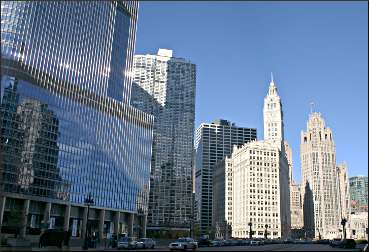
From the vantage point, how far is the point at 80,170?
12938 centimetres

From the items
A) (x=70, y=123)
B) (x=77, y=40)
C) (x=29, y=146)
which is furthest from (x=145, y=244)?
(x=77, y=40)

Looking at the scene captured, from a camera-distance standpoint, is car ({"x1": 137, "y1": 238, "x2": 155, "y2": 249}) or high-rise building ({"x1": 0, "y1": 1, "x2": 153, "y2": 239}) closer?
car ({"x1": 137, "y1": 238, "x2": 155, "y2": 249})

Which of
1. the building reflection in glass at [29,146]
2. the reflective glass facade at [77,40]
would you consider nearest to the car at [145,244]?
the building reflection in glass at [29,146]

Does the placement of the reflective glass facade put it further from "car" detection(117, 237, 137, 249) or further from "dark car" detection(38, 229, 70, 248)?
"dark car" detection(38, 229, 70, 248)

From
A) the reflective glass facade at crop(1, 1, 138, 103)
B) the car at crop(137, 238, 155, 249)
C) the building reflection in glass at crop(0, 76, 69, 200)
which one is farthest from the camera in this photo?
the reflective glass facade at crop(1, 1, 138, 103)

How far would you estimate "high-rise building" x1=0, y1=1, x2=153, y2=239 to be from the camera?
112 metres

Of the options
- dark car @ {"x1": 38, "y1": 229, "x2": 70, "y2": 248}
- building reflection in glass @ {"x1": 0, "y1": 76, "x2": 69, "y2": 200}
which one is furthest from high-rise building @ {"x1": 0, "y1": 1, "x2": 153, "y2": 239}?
dark car @ {"x1": 38, "y1": 229, "x2": 70, "y2": 248}

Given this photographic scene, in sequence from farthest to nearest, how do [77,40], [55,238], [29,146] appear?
[77,40]
[29,146]
[55,238]

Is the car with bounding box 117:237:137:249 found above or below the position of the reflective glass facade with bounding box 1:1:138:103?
below

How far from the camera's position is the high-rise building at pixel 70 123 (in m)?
112

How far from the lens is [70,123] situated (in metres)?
127

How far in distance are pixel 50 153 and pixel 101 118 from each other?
25148 mm

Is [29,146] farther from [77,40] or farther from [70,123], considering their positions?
[77,40]

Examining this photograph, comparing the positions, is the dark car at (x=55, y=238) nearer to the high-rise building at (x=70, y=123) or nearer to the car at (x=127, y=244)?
the car at (x=127, y=244)
